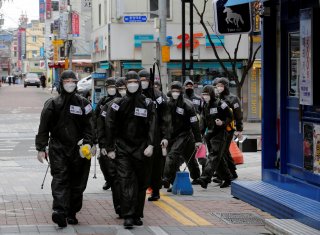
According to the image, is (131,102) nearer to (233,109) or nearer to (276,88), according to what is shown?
(276,88)

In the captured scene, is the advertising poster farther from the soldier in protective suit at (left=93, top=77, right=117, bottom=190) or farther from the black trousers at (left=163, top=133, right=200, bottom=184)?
the black trousers at (left=163, top=133, right=200, bottom=184)

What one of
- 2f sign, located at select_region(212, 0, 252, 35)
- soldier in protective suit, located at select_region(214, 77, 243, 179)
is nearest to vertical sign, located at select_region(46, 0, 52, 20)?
soldier in protective suit, located at select_region(214, 77, 243, 179)

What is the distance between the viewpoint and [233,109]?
14828 millimetres

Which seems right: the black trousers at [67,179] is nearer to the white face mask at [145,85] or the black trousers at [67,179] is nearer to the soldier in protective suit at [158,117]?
the soldier in protective suit at [158,117]

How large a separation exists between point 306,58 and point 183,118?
4736mm

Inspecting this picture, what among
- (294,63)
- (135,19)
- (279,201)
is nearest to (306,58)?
(294,63)

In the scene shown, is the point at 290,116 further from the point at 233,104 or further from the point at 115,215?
the point at 233,104

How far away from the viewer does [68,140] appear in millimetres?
10414

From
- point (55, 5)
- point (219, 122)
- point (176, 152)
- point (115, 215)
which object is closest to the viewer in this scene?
point (115, 215)

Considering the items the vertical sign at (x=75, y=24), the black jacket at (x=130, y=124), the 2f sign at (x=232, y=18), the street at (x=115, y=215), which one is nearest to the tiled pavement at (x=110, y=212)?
the street at (x=115, y=215)

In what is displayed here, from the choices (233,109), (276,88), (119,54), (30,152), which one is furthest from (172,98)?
(119,54)

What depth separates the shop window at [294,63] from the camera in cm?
1016

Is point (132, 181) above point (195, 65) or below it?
below

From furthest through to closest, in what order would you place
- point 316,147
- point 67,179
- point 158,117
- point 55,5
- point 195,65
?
1. point 55,5
2. point 195,65
3. point 158,117
4. point 67,179
5. point 316,147
